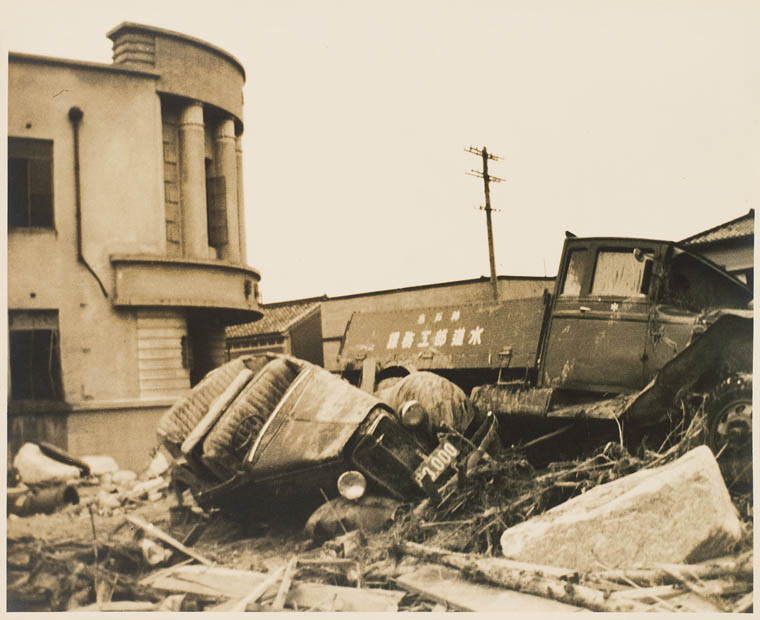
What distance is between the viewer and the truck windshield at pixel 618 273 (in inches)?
206

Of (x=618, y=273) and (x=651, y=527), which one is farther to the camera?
(x=618, y=273)

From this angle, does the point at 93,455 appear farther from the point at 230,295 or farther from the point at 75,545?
the point at 230,295

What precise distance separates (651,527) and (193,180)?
155 inches

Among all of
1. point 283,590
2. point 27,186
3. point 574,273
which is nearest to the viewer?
point 283,590

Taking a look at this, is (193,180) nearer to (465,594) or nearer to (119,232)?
(119,232)

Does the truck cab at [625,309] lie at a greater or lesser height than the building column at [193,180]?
lesser

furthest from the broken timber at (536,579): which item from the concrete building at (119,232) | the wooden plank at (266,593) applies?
the concrete building at (119,232)

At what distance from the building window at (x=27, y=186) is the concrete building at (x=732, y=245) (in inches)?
177

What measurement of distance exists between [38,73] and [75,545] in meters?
3.14

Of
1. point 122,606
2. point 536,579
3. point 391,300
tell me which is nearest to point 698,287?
point 536,579

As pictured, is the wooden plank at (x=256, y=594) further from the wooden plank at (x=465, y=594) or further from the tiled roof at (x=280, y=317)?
the tiled roof at (x=280, y=317)

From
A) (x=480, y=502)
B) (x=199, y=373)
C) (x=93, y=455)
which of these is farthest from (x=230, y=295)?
(x=480, y=502)

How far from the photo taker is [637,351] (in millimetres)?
5082

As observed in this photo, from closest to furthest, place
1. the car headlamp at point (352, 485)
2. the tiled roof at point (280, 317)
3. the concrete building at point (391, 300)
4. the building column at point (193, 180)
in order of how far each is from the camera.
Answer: the car headlamp at point (352, 485)
the building column at point (193, 180)
the concrete building at point (391, 300)
the tiled roof at point (280, 317)
